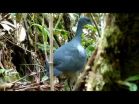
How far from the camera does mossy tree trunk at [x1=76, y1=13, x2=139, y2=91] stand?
1.59 m

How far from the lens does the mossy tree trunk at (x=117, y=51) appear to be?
1.59 m

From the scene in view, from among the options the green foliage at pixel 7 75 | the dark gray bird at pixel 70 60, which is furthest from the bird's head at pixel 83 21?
the green foliage at pixel 7 75

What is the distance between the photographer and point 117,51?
1601mm

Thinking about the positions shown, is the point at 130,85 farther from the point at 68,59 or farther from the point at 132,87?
the point at 68,59

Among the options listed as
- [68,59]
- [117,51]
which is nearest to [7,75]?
[68,59]

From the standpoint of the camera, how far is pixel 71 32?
280 centimetres

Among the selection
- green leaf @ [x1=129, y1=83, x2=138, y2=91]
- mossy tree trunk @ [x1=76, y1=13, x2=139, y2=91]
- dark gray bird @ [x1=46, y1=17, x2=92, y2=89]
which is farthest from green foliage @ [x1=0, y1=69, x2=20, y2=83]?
green leaf @ [x1=129, y1=83, x2=138, y2=91]

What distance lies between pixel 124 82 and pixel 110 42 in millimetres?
156

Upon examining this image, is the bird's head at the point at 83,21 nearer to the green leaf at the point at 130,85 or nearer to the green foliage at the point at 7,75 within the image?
the green foliage at the point at 7,75

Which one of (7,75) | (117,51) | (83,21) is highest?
(83,21)

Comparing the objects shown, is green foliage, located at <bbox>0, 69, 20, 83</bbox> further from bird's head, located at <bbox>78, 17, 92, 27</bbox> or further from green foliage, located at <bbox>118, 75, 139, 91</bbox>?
green foliage, located at <bbox>118, 75, 139, 91</bbox>

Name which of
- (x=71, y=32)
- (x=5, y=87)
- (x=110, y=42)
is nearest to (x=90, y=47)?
(x=71, y=32)

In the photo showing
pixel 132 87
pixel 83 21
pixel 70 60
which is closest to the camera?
pixel 132 87
